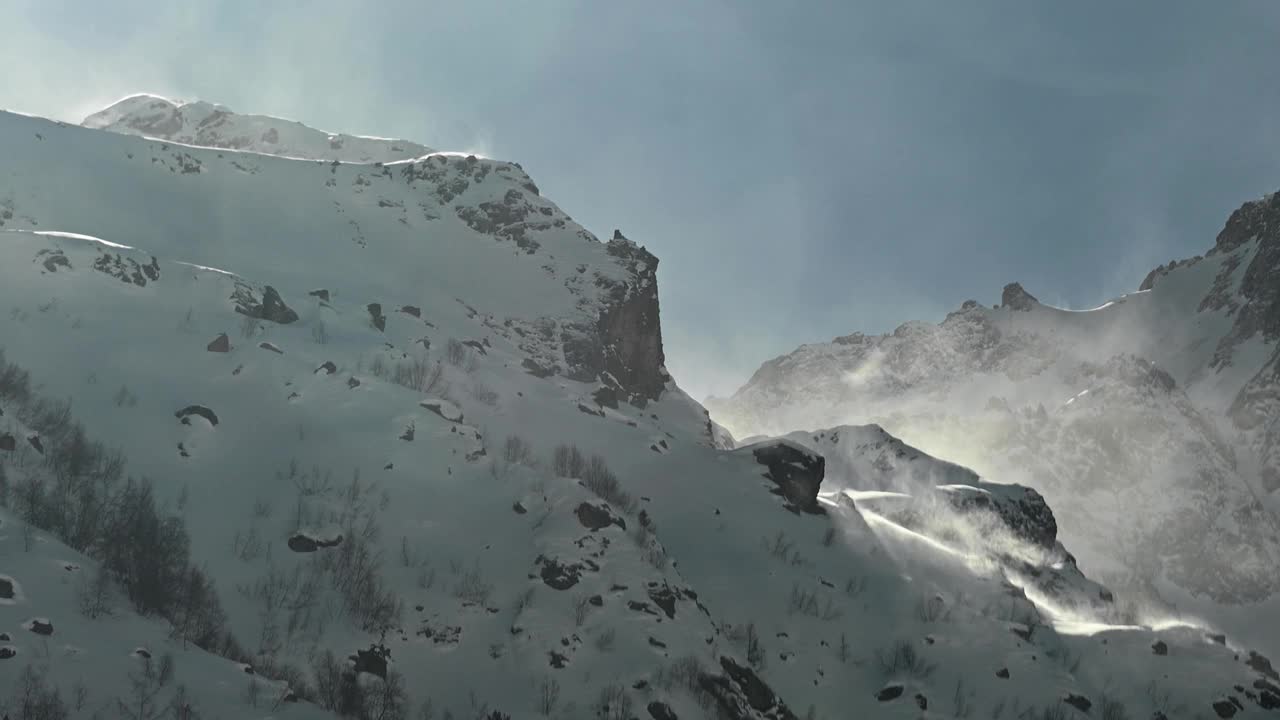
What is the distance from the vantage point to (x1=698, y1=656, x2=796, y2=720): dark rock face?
617 inches

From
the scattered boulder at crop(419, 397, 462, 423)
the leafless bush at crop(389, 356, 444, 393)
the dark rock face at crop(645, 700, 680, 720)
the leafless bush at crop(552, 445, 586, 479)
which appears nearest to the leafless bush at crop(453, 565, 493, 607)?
the dark rock face at crop(645, 700, 680, 720)

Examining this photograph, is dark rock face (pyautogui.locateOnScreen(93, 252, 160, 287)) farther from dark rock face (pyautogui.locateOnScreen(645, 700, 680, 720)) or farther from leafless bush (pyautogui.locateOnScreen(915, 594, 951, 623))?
leafless bush (pyautogui.locateOnScreen(915, 594, 951, 623))

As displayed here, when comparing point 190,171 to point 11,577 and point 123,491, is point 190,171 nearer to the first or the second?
point 123,491

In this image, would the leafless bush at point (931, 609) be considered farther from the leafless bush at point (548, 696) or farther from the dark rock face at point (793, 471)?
the leafless bush at point (548, 696)

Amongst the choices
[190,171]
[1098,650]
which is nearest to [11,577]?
[1098,650]

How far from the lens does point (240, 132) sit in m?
68.6

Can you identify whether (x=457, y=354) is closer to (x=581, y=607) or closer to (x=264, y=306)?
(x=264, y=306)

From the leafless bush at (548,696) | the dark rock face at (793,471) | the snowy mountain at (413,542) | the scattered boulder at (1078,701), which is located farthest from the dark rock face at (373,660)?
the dark rock face at (793,471)

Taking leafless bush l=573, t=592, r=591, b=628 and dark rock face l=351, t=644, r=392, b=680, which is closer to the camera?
dark rock face l=351, t=644, r=392, b=680

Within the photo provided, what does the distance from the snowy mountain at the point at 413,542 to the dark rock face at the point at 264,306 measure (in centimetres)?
→ 12

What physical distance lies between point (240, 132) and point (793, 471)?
56.8 m

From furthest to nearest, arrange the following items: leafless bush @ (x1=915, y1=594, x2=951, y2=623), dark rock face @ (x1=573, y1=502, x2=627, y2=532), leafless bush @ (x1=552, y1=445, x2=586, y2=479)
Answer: leafless bush @ (x1=552, y1=445, x2=586, y2=479), leafless bush @ (x1=915, y1=594, x2=951, y2=623), dark rock face @ (x1=573, y1=502, x2=627, y2=532)

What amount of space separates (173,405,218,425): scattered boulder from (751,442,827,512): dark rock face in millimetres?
18992

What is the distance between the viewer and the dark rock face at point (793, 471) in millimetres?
31688
